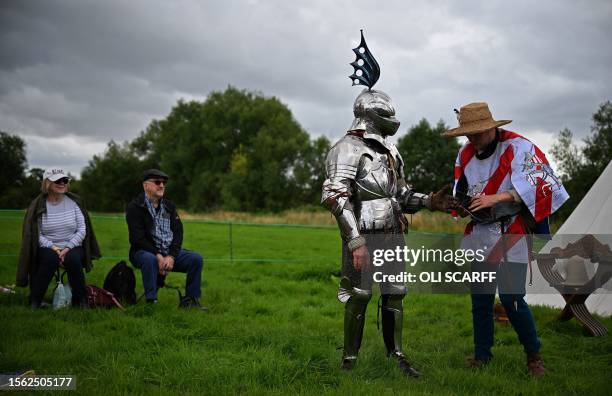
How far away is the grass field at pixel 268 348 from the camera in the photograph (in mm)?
4027

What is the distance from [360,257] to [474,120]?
1.53 m

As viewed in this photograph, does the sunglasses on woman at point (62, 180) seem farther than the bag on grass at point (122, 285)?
No

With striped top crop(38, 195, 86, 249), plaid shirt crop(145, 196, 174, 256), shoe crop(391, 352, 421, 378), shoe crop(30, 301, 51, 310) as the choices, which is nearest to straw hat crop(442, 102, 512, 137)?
shoe crop(391, 352, 421, 378)

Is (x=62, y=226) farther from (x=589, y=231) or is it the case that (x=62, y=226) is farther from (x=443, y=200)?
(x=589, y=231)

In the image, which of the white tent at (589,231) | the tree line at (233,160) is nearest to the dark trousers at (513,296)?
the white tent at (589,231)

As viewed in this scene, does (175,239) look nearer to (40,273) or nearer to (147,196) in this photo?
(147,196)

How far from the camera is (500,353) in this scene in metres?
4.97

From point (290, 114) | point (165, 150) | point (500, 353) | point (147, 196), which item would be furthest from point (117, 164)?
point (500, 353)

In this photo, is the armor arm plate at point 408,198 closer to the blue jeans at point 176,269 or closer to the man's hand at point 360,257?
the man's hand at point 360,257

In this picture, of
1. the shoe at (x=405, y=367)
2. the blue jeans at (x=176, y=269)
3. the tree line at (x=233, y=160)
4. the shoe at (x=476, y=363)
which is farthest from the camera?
the tree line at (x=233, y=160)

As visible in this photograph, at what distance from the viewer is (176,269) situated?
7289mm

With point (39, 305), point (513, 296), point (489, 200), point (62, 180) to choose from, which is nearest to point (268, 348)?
point (513, 296)

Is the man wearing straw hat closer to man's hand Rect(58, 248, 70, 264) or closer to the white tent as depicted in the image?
the white tent

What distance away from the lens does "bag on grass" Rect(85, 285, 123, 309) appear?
22.0ft
